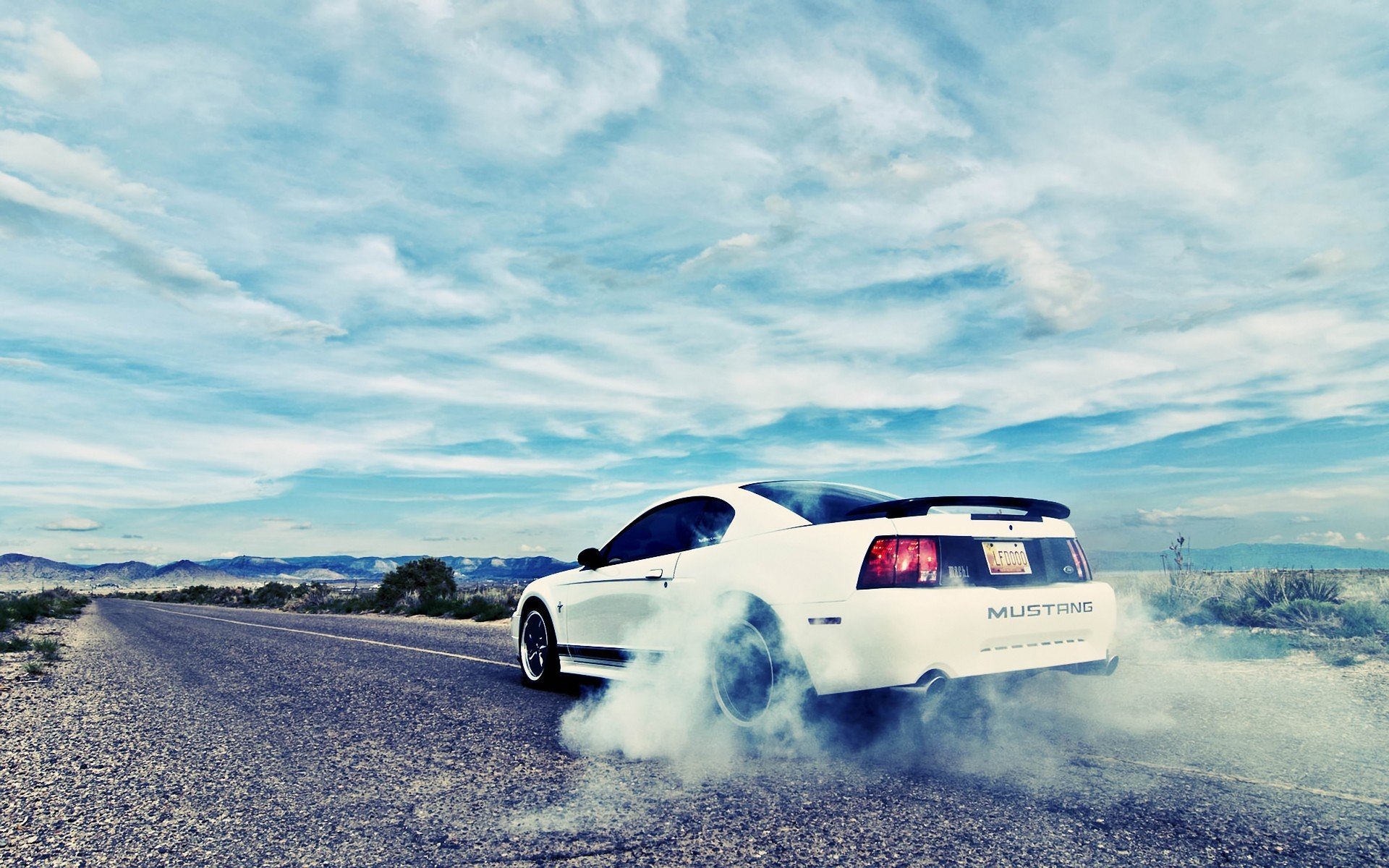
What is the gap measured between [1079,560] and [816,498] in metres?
1.63

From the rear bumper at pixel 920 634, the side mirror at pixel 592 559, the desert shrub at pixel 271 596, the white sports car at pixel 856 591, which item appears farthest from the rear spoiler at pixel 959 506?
the desert shrub at pixel 271 596

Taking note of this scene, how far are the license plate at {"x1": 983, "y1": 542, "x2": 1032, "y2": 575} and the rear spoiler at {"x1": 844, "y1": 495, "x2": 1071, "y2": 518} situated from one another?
0.22 meters

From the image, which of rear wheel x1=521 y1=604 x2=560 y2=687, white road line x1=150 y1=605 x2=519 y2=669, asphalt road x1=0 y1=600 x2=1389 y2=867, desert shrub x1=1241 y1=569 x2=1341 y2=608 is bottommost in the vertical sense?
asphalt road x1=0 y1=600 x2=1389 y2=867

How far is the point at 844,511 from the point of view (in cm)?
473

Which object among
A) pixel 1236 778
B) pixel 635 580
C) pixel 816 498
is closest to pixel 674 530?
pixel 635 580

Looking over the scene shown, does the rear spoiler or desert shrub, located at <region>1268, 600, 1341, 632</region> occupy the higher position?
the rear spoiler

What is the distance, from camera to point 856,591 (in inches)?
157

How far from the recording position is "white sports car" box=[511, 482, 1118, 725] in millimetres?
3971

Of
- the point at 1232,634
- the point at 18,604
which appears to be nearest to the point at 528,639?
the point at 1232,634

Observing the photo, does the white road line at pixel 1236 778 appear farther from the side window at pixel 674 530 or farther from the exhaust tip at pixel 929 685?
the side window at pixel 674 530

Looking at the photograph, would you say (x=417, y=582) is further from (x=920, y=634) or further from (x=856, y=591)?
(x=920, y=634)

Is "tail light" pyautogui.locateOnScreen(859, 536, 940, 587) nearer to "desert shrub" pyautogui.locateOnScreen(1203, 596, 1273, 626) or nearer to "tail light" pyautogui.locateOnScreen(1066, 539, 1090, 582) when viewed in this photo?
"tail light" pyautogui.locateOnScreen(1066, 539, 1090, 582)

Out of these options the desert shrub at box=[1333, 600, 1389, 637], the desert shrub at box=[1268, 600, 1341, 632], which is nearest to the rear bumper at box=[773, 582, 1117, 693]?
the desert shrub at box=[1333, 600, 1389, 637]

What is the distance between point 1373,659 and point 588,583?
21.3 ft
